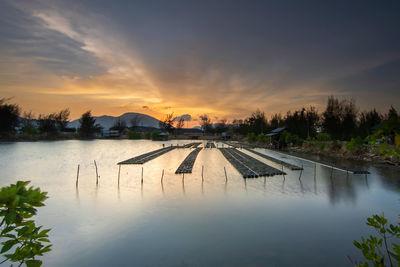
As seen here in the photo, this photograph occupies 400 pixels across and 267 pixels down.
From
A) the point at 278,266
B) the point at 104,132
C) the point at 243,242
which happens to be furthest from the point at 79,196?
the point at 104,132

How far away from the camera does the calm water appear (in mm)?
4828

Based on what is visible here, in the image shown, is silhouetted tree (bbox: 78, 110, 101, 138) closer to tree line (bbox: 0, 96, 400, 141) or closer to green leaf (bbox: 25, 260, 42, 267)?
tree line (bbox: 0, 96, 400, 141)

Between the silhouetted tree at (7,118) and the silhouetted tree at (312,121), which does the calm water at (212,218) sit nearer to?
the silhouetted tree at (312,121)

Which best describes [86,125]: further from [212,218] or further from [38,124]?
[212,218]

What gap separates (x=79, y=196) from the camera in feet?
29.1

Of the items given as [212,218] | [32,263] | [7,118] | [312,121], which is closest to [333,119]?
[312,121]

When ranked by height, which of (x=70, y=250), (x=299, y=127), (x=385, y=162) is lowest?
(x=70, y=250)

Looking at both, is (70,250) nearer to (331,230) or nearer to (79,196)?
(79,196)

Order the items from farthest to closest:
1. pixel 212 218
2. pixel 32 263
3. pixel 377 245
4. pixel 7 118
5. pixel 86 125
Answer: pixel 86 125
pixel 7 118
pixel 212 218
pixel 377 245
pixel 32 263

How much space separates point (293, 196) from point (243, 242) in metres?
4.31

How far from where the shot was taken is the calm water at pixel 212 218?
4.83 m

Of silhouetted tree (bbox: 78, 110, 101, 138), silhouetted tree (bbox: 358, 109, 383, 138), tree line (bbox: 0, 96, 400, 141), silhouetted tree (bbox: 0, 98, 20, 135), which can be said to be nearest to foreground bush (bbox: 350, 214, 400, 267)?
tree line (bbox: 0, 96, 400, 141)

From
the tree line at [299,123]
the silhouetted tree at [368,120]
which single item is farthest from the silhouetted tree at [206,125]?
the silhouetted tree at [368,120]

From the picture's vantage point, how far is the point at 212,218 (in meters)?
6.76
